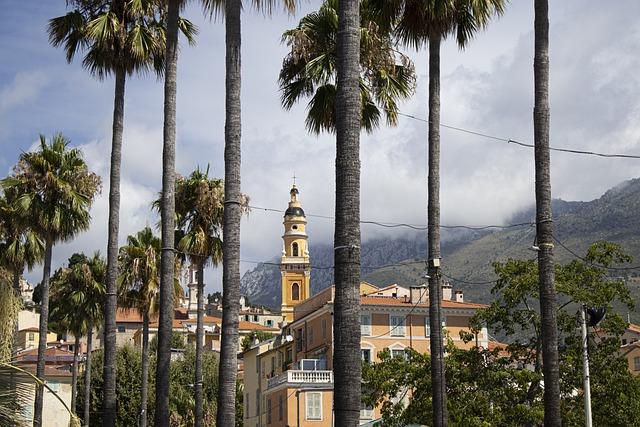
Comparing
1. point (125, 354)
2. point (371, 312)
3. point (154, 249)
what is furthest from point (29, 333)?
point (154, 249)

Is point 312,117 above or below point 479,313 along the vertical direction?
above

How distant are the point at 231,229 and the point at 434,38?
914 cm

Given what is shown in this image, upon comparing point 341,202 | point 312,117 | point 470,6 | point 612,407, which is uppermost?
point 470,6

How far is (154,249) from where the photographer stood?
55562 mm

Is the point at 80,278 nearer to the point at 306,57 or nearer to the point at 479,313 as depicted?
the point at 479,313

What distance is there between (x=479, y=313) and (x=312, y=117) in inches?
875

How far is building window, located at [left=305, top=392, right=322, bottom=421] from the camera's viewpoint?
74.8 meters

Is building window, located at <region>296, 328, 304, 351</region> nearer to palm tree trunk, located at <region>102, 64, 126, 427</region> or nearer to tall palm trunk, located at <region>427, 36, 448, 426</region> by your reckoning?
palm tree trunk, located at <region>102, 64, 126, 427</region>

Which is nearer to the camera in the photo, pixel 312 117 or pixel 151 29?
pixel 312 117

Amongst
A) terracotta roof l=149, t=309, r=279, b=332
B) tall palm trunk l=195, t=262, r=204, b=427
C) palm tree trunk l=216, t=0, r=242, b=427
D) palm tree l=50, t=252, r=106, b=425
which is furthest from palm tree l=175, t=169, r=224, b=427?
terracotta roof l=149, t=309, r=279, b=332

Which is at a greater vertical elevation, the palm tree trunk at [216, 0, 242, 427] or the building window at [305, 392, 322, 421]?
the palm tree trunk at [216, 0, 242, 427]

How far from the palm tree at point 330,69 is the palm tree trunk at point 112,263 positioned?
6162mm

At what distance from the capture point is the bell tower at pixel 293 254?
573 ft

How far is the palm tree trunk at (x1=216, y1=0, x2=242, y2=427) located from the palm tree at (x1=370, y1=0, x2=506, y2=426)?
6.01 m
